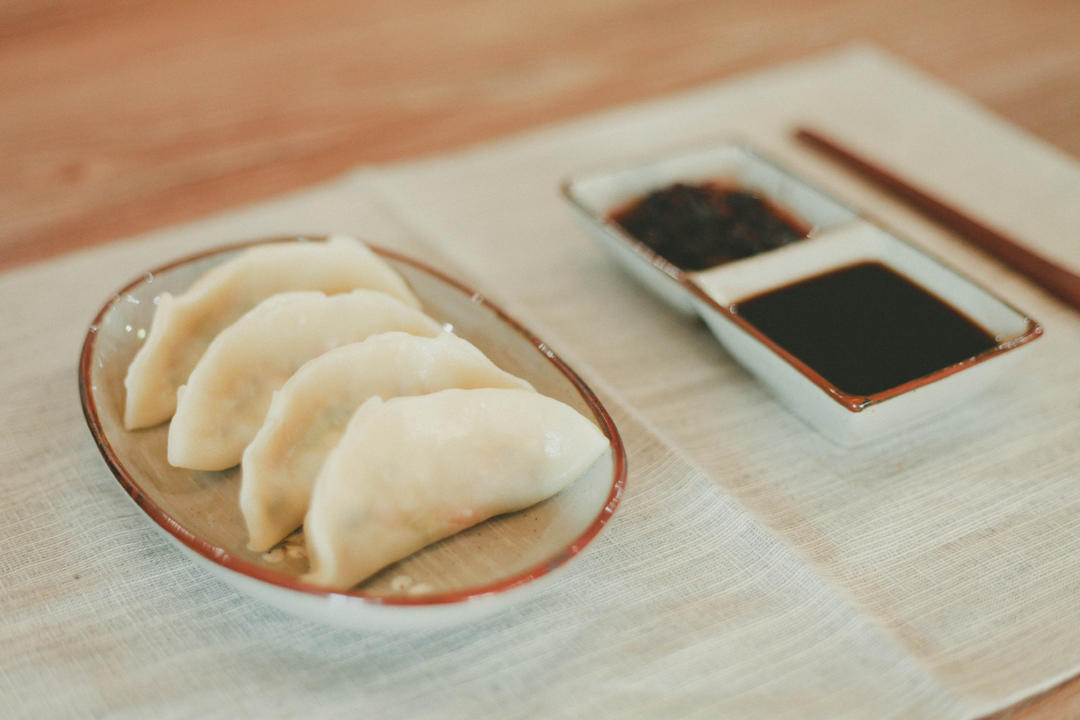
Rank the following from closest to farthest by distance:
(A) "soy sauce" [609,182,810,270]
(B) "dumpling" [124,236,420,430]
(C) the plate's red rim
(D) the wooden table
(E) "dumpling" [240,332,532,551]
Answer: (C) the plate's red rim
(E) "dumpling" [240,332,532,551]
(B) "dumpling" [124,236,420,430]
(A) "soy sauce" [609,182,810,270]
(D) the wooden table

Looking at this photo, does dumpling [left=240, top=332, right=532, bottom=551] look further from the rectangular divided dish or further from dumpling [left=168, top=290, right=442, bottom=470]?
the rectangular divided dish

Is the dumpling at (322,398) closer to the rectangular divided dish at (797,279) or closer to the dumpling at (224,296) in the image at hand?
the dumpling at (224,296)

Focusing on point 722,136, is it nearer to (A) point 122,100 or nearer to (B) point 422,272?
(B) point 422,272

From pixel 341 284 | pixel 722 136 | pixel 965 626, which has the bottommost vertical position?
pixel 965 626

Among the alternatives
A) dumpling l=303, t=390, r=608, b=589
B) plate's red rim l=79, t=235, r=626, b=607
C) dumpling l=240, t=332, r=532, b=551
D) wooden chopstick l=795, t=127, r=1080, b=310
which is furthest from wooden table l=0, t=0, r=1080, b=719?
dumpling l=303, t=390, r=608, b=589

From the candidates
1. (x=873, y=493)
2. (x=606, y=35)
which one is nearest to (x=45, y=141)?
(x=606, y=35)
